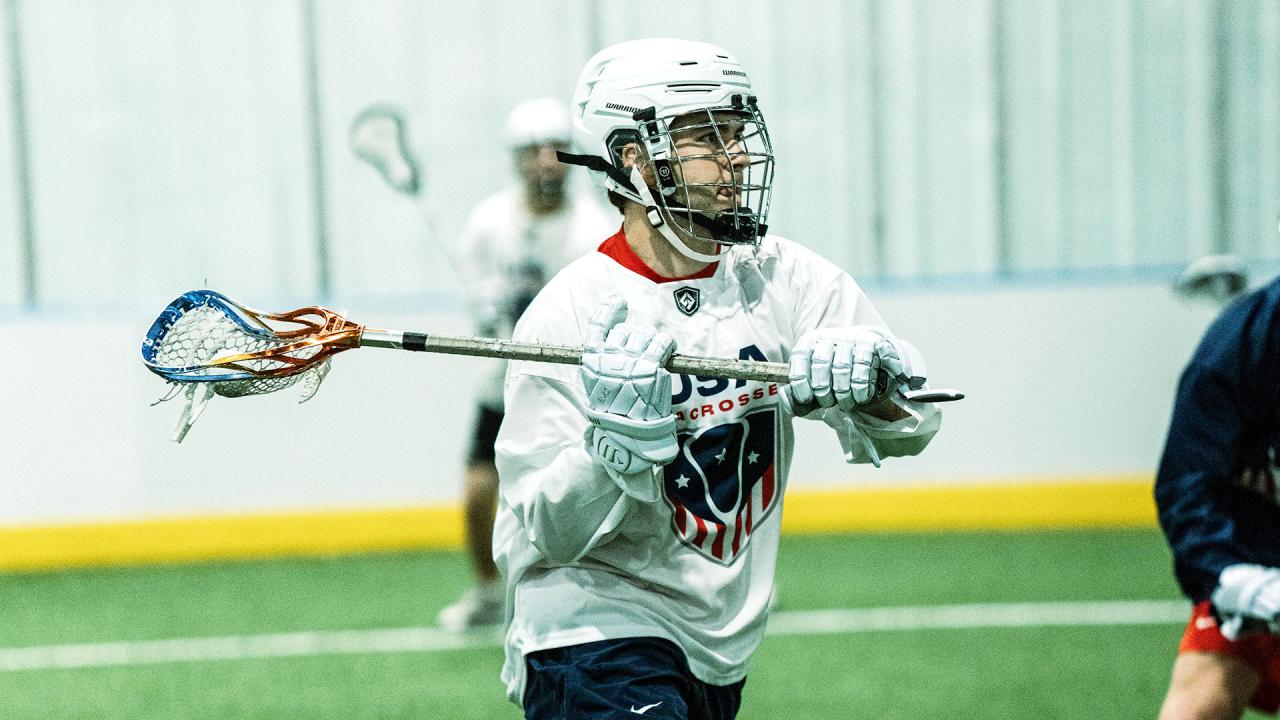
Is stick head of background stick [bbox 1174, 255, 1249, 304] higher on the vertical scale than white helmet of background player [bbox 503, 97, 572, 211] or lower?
lower

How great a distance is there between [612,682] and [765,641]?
9.13 feet

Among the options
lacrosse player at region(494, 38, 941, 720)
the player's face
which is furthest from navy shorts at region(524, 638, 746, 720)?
the player's face

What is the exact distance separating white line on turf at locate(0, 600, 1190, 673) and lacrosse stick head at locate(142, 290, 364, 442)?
9.19 feet

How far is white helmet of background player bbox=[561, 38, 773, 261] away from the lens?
2.39 m

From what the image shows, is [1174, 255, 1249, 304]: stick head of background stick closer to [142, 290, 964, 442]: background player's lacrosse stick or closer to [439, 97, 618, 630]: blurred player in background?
[439, 97, 618, 630]: blurred player in background

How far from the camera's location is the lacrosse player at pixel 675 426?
7.59 ft

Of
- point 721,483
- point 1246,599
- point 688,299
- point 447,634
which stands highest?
point 688,299

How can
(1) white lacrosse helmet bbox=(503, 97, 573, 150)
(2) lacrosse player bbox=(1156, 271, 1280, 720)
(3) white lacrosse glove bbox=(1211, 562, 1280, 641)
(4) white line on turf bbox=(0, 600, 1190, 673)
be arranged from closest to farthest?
1. (3) white lacrosse glove bbox=(1211, 562, 1280, 641)
2. (2) lacrosse player bbox=(1156, 271, 1280, 720)
3. (4) white line on turf bbox=(0, 600, 1190, 673)
4. (1) white lacrosse helmet bbox=(503, 97, 573, 150)

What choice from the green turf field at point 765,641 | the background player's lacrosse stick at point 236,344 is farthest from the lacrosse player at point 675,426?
the green turf field at point 765,641

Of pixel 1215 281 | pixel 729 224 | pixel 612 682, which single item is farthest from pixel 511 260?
pixel 612 682

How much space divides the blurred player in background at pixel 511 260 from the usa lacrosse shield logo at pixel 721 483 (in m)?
2.78

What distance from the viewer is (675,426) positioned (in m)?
2.22

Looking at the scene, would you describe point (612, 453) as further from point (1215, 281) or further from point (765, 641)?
point (1215, 281)

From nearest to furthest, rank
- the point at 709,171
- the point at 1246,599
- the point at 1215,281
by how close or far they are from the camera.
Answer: the point at 709,171, the point at 1246,599, the point at 1215,281
